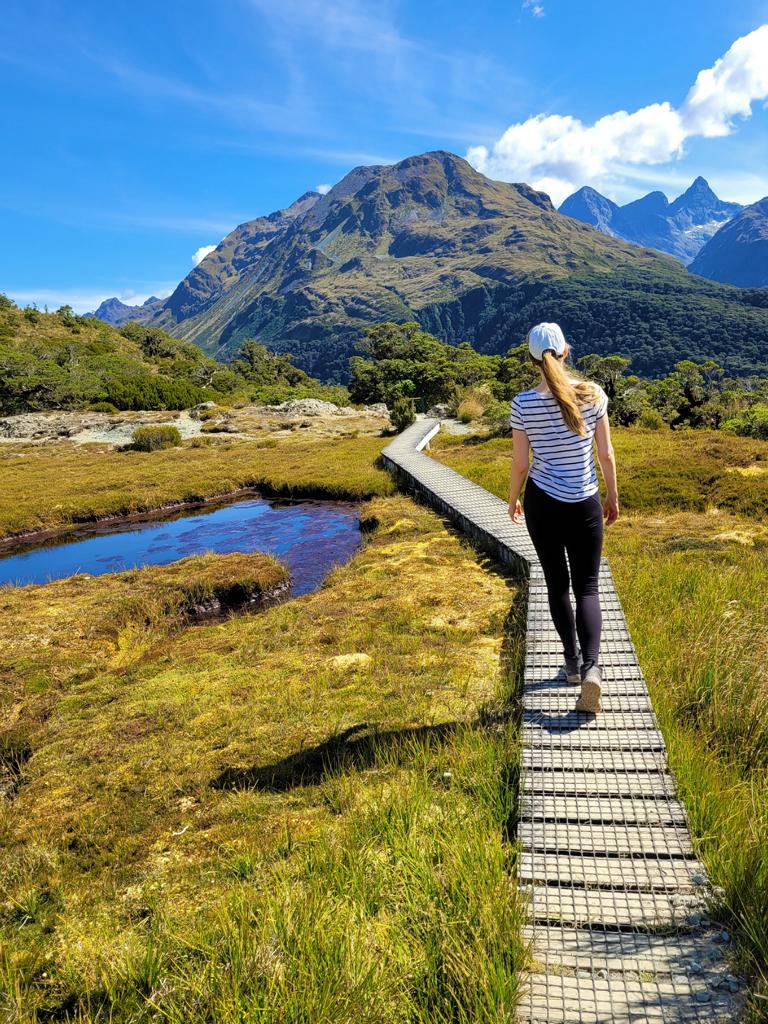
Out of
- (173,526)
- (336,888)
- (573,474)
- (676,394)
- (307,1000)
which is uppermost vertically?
(676,394)

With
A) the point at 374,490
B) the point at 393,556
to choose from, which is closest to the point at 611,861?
the point at 393,556

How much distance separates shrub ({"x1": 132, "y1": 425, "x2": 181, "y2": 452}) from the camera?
35.1 m

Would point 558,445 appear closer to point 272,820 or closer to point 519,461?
point 519,461

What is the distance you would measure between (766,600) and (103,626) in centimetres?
965

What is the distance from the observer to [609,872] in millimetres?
2893

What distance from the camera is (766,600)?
251 inches

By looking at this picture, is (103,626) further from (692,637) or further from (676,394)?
(676,394)

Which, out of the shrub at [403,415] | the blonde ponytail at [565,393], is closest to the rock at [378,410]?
the shrub at [403,415]

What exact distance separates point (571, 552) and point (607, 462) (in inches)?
30.0

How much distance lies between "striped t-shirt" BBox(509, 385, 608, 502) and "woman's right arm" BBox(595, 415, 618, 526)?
74mm

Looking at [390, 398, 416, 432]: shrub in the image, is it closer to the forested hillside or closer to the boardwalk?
the forested hillside

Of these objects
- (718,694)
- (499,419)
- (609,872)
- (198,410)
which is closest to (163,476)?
(499,419)

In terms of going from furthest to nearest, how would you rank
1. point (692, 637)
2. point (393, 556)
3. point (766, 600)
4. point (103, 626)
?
point (393, 556)
point (103, 626)
point (766, 600)
point (692, 637)

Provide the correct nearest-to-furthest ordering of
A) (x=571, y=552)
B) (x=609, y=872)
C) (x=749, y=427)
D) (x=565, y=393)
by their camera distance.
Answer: (x=609, y=872) → (x=565, y=393) → (x=571, y=552) → (x=749, y=427)
